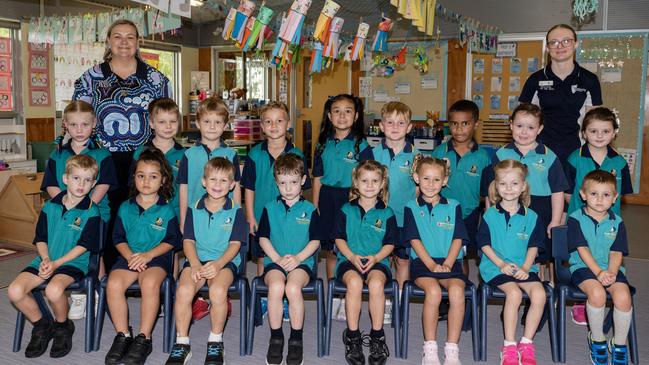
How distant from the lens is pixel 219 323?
262 centimetres

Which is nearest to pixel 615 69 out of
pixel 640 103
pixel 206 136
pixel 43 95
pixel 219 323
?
pixel 640 103

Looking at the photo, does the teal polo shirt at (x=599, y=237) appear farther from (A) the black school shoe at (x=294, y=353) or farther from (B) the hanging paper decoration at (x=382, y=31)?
(B) the hanging paper decoration at (x=382, y=31)

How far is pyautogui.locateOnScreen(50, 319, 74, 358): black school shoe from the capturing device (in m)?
2.68

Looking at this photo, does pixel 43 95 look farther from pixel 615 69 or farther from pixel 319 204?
pixel 615 69

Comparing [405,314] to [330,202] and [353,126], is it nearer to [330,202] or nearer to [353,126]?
[330,202]

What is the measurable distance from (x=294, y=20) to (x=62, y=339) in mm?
2420

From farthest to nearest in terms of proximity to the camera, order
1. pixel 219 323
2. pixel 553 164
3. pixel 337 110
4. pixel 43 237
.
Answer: pixel 337 110
pixel 553 164
pixel 43 237
pixel 219 323

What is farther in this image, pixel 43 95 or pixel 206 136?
pixel 43 95

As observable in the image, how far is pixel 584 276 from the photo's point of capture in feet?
8.80

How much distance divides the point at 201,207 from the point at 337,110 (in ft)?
3.06

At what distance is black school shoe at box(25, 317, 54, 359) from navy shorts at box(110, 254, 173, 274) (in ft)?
1.27

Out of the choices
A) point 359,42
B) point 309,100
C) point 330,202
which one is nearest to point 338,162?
point 330,202

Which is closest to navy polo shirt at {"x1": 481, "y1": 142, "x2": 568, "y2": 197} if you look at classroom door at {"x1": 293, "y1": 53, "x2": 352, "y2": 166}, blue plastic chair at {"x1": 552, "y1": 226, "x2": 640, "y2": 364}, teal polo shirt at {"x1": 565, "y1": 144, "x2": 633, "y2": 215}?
teal polo shirt at {"x1": 565, "y1": 144, "x2": 633, "y2": 215}

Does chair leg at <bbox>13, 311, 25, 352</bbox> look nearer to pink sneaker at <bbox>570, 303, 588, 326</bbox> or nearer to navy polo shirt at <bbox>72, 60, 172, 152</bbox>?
navy polo shirt at <bbox>72, 60, 172, 152</bbox>
